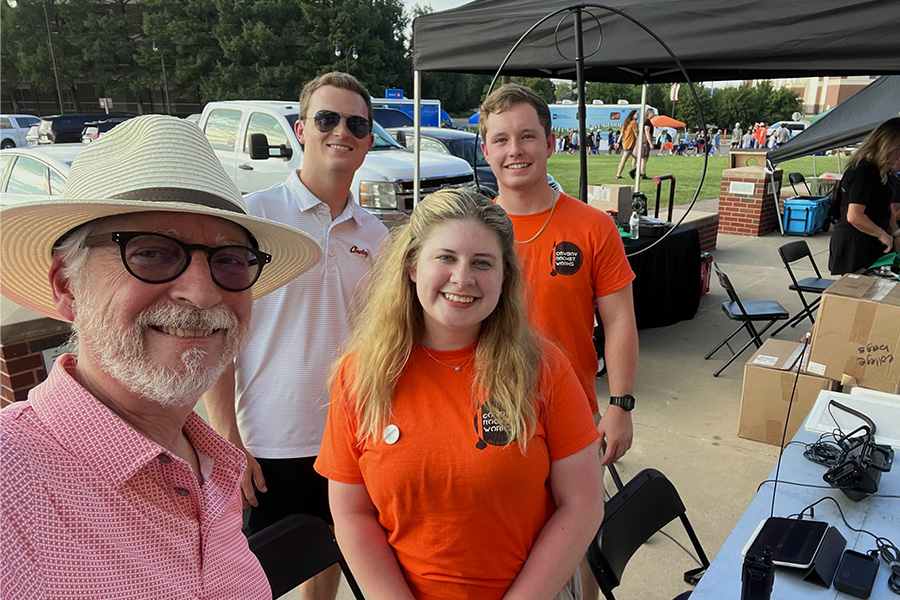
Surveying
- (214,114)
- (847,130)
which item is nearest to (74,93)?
(214,114)

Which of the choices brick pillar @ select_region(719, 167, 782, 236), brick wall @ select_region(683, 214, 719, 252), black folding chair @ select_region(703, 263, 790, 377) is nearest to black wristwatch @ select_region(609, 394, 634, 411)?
black folding chair @ select_region(703, 263, 790, 377)

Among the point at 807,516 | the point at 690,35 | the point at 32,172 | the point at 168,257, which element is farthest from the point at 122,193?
the point at 32,172

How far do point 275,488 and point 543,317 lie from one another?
1.19 m

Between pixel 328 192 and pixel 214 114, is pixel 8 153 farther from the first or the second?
pixel 328 192

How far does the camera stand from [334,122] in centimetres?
212

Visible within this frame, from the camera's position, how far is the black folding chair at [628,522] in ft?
5.99

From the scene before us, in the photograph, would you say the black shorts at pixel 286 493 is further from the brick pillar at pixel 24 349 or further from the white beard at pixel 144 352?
the brick pillar at pixel 24 349

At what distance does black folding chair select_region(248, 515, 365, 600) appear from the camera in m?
1.76

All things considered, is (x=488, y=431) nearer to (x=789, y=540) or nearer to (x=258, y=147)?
(x=789, y=540)

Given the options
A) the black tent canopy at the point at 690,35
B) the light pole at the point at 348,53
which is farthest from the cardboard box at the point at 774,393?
the light pole at the point at 348,53

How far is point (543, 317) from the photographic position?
2250 millimetres

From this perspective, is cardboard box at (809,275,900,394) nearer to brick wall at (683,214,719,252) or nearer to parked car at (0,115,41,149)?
brick wall at (683,214,719,252)

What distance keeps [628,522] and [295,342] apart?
1297 millimetres

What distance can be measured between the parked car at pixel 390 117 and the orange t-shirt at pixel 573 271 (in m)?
10.5
